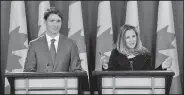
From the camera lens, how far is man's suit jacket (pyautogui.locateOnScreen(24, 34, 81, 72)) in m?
2.49

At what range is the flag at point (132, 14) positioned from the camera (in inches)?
142

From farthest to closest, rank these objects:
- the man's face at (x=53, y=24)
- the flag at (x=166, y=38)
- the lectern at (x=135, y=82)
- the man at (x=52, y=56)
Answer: the flag at (x=166, y=38), the man's face at (x=53, y=24), the man at (x=52, y=56), the lectern at (x=135, y=82)

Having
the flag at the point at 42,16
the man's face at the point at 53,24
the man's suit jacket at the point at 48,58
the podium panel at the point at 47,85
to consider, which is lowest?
the podium panel at the point at 47,85

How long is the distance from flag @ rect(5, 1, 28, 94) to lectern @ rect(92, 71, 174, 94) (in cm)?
197

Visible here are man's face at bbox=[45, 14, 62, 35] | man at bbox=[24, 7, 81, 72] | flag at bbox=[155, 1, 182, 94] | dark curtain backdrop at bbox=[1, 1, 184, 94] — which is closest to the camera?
man at bbox=[24, 7, 81, 72]

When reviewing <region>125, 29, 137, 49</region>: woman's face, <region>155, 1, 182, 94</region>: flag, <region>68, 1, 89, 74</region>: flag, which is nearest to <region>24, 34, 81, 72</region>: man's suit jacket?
<region>125, 29, 137, 49</region>: woman's face

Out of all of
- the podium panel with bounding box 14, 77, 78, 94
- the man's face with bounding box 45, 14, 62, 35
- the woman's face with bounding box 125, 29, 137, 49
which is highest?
the man's face with bounding box 45, 14, 62, 35

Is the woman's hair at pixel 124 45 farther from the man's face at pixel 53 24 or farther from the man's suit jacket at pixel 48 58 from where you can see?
the man's face at pixel 53 24

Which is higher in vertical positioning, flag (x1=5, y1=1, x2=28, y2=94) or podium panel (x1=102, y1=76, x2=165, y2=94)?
flag (x1=5, y1=1, x2=28, y2=94)

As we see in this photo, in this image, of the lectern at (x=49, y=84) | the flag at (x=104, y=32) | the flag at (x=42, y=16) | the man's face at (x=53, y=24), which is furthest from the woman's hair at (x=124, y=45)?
the flag at (x=42, y=16)

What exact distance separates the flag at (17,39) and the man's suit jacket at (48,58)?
1084mm

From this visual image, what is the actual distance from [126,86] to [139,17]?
2.11 meters

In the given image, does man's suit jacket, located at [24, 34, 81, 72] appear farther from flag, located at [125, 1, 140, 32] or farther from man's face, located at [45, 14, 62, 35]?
flag, located at [125, 1, 140, 32]

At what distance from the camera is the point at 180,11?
374cm
